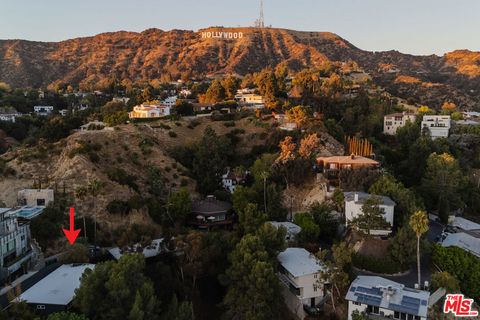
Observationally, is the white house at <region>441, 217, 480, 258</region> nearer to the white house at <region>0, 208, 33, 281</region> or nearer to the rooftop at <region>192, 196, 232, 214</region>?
the rooftop at <region>192, 196, 232, 214</region>

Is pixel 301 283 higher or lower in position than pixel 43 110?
lower

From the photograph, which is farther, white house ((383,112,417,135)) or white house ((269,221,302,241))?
white house ((383,112,417,135))

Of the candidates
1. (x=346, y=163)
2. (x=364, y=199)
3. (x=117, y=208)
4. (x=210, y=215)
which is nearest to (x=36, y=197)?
(x=117, y=208)

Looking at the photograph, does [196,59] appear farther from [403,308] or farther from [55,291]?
[403,308]

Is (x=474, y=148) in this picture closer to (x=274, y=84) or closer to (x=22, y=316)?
(x=274, y=84)

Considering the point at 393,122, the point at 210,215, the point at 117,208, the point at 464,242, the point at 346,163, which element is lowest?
the point at 464,242

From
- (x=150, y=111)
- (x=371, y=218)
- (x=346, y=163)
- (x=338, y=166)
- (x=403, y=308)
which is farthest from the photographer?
(x=150, y=111)

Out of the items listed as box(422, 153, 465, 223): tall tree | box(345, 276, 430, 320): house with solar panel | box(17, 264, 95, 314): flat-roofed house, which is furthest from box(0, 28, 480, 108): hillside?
box(17, 264, 95, 314): flat-roofed house
